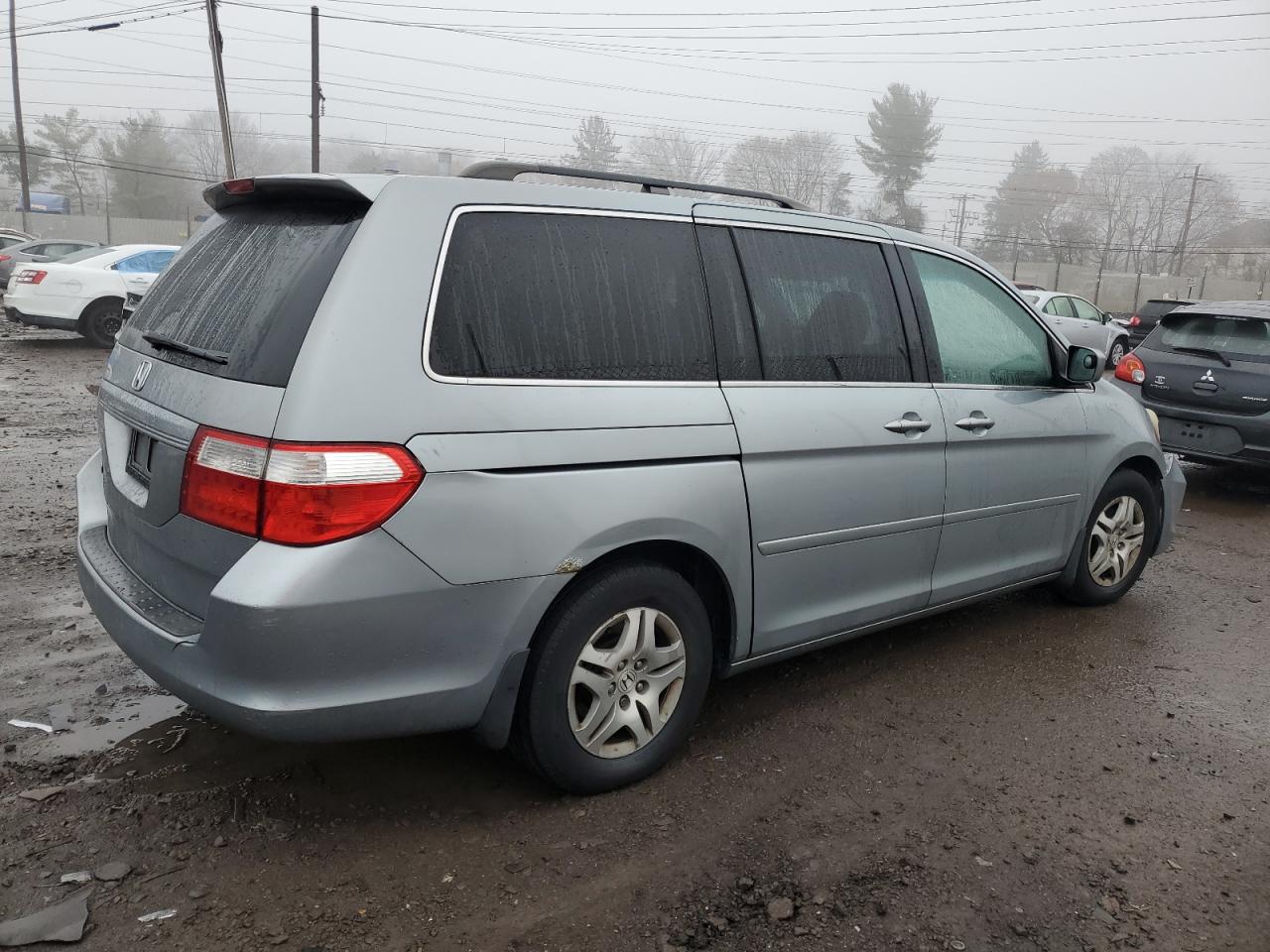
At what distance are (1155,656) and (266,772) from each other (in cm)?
381

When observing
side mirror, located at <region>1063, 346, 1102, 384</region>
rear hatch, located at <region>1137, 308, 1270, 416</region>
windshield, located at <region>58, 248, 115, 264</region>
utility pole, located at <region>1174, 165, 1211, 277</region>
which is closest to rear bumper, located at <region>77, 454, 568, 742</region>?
side mirror, located at <region>1063, 346, 1102, 384</region>

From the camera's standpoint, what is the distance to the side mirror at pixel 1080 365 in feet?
14.7

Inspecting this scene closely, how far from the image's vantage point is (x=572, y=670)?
284cm

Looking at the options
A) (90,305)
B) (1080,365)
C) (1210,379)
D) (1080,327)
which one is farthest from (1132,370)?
(1080,327)

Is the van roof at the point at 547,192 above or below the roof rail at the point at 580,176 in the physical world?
below

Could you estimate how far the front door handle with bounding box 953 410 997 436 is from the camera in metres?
3.94

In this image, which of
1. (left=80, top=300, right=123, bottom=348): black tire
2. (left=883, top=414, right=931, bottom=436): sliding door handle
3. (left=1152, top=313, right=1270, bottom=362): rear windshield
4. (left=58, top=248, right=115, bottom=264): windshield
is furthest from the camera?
(left=58, top=248, right=115, bottom=264): windshield

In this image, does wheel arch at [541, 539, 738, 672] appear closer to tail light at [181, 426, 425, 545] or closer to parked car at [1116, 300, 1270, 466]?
tail light at [181, 426, 425, 545]

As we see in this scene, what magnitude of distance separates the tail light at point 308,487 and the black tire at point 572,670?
624 mm

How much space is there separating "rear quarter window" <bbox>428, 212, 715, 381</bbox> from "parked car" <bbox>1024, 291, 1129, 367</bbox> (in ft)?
63.9

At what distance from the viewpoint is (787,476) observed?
3.29 m

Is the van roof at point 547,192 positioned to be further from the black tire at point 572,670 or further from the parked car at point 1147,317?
the parked car at point 1147,317

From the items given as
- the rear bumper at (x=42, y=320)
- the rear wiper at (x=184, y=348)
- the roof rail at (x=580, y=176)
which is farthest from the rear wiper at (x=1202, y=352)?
the rear bumper at (x=42, y=320)

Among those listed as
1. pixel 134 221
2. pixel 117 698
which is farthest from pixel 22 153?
pixel 117 698
